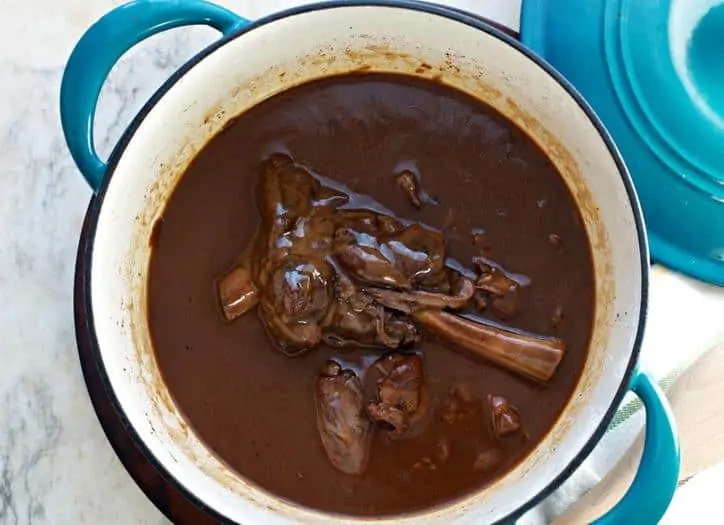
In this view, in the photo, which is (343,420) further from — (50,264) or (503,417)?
(50,264)

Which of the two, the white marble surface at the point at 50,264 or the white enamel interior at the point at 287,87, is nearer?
the white enamel interior at the point at 287,87

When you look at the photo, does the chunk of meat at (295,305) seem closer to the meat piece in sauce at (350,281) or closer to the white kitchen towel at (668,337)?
the meat piece in sauce at (350,281)

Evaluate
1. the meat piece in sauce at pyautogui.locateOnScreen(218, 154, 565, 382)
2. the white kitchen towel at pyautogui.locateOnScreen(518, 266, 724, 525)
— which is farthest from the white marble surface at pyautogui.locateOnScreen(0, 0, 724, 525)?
the meat piece in sauce at pyautogui.locateOnScreen(218, 154, 565, 382)

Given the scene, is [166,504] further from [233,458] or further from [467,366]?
[467,366]

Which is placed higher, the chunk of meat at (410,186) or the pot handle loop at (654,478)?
the chunk of meat at (410,186)

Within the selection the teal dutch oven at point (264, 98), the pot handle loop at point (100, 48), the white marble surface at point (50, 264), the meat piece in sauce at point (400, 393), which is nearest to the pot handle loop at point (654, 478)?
the teal dutch oven at point (264, 98)

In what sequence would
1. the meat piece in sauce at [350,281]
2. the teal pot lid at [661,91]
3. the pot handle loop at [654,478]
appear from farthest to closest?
the teal pot lid at [661,91] → the meat piece in sauce at [350,281] → the pot handle loop at [654,478]
